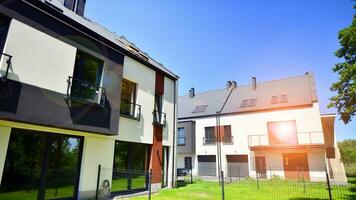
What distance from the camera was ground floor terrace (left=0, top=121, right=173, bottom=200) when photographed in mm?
6359

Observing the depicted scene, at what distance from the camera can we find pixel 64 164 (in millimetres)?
7602

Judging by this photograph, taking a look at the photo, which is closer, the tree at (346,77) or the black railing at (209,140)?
the tree at (346,77)

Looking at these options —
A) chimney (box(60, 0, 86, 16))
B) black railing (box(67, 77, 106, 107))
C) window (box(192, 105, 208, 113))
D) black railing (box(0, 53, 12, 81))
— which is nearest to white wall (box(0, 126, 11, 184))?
black railing (box(0, 53, 12, 81))

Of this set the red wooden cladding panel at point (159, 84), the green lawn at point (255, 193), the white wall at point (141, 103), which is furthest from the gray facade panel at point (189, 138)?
the white wall at point (141, 103)

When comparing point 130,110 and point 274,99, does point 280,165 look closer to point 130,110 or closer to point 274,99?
point 274,99

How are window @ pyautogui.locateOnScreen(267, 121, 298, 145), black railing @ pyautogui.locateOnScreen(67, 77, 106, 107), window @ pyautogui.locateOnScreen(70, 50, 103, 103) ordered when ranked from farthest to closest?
window @ pyautogui.locateOnScreen(267, 121, 298, 145) < window @ pyautogui.locateOnScreen(70, 50, 103, 103) < black railing @ pyautogui.locateOnScreen(67, 77, 106, 107)

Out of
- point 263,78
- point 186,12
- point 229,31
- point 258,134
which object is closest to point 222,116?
point 258,134

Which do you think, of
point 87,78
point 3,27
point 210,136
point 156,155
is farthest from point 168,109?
point 210,136

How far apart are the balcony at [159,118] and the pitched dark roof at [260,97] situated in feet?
41.2

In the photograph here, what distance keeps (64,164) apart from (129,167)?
310 cm

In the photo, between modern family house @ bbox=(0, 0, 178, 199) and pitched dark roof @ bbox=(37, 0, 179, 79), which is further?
pitched dark roof @ bbox=(37, 0, 179, 79)

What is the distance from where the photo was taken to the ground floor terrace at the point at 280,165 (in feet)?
59.8

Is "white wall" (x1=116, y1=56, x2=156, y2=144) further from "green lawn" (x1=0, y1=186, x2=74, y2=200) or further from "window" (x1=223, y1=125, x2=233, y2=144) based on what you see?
"window" (x1=223, y1=125, x2=233, y2=144)

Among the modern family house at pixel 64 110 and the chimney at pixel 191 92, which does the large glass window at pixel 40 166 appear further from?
the chimney at pixel 191 92
